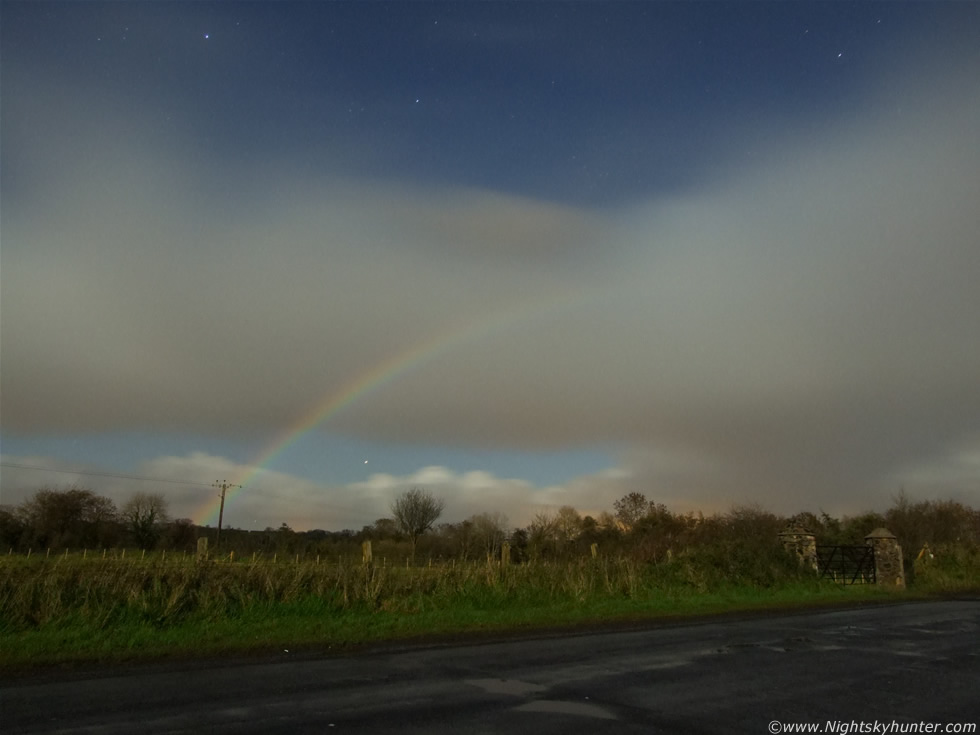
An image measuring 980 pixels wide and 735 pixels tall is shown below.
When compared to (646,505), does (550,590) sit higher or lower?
lower

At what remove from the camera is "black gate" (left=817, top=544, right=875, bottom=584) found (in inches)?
1328

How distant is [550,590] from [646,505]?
58356 mm

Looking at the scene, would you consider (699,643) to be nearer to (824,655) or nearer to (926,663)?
(824,655)

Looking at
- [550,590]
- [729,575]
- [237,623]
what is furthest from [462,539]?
[237,623]

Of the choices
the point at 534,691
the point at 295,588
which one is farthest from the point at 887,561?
the point at 534,691

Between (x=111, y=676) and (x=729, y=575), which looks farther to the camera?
(x=729, y=575)

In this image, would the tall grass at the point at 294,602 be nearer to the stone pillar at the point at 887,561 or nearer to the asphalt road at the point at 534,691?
the asphalt road at the point at 534,691

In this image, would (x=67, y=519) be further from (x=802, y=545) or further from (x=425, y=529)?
(x=802, y=545)

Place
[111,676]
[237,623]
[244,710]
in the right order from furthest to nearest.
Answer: [237,623], [111,676], [244,710]

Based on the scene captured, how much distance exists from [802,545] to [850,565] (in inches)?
155

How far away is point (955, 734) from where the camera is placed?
768 cm

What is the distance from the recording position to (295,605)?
17438 mm

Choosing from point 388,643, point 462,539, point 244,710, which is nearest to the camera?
point 244,710

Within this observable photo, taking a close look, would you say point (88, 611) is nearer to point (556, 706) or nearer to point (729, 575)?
point (556, 706)
